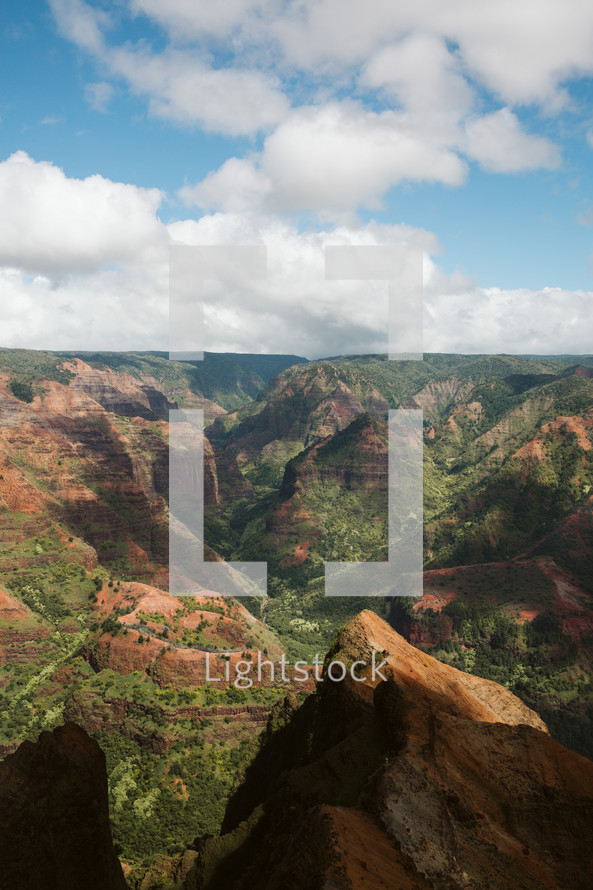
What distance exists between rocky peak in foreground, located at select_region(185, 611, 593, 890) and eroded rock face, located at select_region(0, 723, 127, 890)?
5.87 meters

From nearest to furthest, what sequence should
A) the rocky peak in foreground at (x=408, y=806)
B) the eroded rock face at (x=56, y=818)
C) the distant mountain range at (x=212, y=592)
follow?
the rocky peak in foreground at (x=408, y=806), the eroded rock face at (x=56, y=818), the distant mountain range at (x=212, y=592)

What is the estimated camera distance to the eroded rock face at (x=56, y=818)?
23.1m

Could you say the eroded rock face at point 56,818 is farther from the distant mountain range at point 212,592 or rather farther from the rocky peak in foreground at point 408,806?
the distant mountain range at point 212,592

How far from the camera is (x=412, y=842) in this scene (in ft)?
64.4

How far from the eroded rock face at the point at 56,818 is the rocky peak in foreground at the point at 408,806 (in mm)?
5875

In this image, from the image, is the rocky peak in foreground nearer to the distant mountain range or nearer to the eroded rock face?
the distant mountain range

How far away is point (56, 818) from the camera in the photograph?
25.2 metres

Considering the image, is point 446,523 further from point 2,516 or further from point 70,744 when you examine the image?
point 70,744

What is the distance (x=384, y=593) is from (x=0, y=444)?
83932 mm

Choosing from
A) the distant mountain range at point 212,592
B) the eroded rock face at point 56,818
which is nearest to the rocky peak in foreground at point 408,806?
the distant mountain range at point 212,592

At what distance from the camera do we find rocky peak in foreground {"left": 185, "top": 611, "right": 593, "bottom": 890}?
17.9m

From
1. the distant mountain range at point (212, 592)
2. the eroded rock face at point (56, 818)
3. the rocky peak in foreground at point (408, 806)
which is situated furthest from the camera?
the distant mountain range at point (212, 592)

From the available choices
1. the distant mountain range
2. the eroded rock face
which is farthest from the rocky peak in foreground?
the eroded rock face

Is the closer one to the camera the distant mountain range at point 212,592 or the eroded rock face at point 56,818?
the eroded rock face at point 56,818
